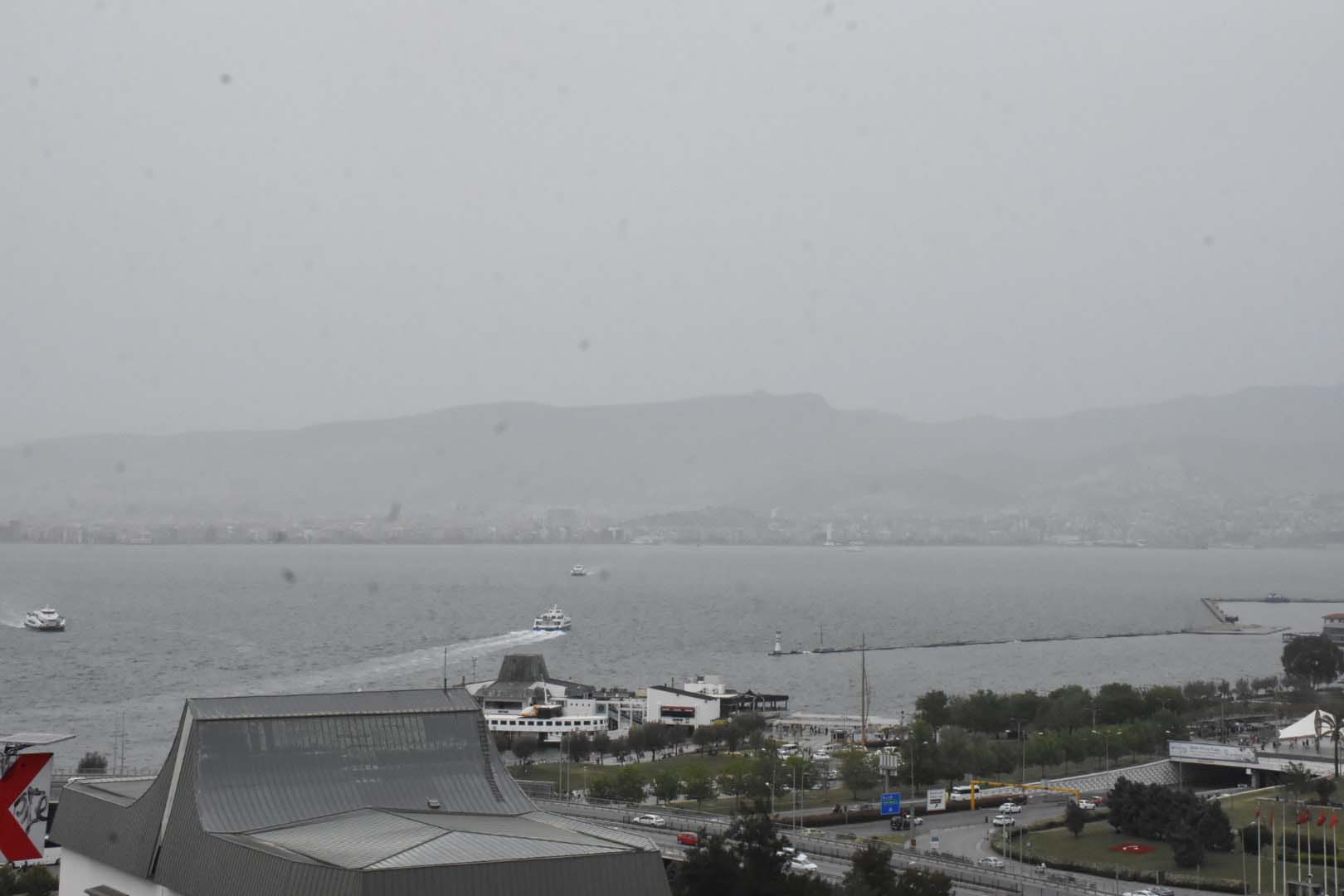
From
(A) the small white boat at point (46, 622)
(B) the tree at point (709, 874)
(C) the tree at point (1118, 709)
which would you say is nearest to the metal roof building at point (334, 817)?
(B) the tree at point (709, 874)

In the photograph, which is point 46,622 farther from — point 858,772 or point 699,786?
point 858,772

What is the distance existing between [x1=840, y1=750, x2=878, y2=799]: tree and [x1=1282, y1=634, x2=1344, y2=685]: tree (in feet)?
95.1

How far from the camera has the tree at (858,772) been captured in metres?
25.3

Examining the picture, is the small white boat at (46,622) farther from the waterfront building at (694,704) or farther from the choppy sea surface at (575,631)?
the waterfront building at (694,704)

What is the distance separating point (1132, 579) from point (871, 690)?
284 ft

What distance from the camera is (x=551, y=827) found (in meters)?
13.1

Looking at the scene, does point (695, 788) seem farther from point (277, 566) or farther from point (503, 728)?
point (277, 566)

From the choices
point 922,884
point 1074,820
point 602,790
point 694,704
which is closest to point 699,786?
point 602,790

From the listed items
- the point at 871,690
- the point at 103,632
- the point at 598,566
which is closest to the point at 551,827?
the point at 871,690

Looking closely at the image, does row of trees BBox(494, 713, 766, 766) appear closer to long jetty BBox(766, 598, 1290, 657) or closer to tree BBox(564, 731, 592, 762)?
tree BBox(564, 731, 592, 762)

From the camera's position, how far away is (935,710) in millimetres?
34344

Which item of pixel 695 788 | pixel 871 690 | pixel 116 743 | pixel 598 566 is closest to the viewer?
pixel 695 788

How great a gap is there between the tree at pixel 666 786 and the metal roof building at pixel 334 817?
10.1 meters

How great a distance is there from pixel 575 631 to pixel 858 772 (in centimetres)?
4181
